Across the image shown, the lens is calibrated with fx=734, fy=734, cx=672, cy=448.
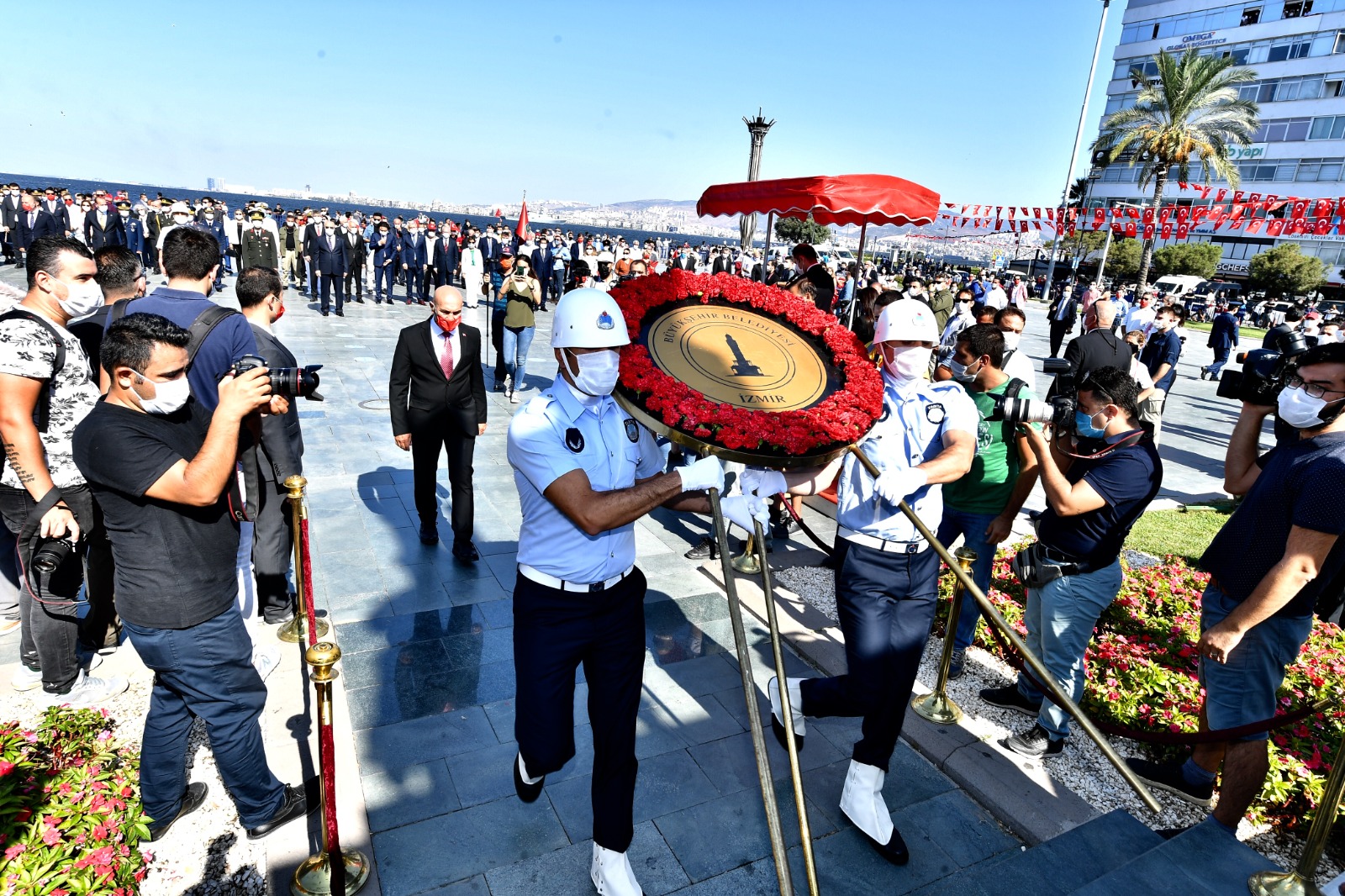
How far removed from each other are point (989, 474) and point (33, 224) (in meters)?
23.1

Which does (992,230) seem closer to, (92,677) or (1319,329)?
(1319,329)

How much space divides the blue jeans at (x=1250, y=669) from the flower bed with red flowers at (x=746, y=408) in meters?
2.09

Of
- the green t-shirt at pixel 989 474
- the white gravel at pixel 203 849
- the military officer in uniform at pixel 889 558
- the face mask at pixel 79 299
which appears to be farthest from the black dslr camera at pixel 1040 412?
the face mask at pixel 79 299

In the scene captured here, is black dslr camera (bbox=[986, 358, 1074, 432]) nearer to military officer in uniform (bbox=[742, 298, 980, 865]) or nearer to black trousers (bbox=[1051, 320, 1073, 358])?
military officer in uniform (bbox=[742, 298, 980, 865])

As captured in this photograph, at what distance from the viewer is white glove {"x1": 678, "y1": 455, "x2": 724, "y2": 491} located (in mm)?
2705

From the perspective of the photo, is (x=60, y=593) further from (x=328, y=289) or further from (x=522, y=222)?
(x=522, y=222)

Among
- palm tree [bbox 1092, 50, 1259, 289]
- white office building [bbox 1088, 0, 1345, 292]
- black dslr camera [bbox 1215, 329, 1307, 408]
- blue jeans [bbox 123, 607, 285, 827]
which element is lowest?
blue jeans [bbox 123, 607, 285, 827]

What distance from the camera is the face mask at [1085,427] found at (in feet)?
12.7

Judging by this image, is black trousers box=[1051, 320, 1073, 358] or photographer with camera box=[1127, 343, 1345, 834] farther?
black trousers box=[1051, 320, 1073, 358]

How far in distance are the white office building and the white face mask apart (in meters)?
52.6

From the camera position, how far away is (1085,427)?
12.9 feet

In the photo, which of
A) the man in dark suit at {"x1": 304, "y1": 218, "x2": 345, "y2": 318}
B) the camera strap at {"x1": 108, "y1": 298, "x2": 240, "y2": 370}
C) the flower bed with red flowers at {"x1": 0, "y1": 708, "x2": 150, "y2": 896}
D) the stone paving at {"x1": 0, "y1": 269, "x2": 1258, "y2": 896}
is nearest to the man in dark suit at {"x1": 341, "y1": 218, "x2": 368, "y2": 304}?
the man in dark suit at {"x1": 304, "y1": 218, "x2": 345, "y2": 318}

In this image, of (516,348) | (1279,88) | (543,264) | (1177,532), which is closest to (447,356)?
(516,348)

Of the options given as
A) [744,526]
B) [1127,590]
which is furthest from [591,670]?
[1127,590]
